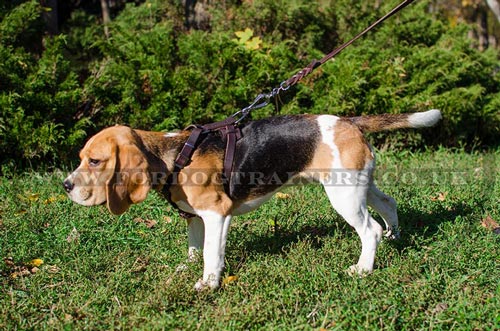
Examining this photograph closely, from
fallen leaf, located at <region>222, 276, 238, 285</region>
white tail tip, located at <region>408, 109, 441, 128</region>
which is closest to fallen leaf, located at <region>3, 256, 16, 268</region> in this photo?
fallen leaf, located at <region>222, 276, 238, 285</region>

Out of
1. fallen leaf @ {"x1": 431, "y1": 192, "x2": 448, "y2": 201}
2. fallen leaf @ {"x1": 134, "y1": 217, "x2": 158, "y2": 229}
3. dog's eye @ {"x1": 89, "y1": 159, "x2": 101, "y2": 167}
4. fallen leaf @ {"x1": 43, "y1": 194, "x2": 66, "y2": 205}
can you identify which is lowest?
fallen leaf @ {"x1": 431, "y1": 192, "x2": 448, "y2": 201}

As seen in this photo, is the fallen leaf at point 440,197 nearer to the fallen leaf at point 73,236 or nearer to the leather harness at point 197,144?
the leather harness at point 197,144

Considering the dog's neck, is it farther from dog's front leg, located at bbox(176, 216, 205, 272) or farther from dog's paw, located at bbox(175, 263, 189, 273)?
dog's paw, located at bbox(175, 263, 189, 273)

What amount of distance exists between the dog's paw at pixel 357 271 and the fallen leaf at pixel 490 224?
5.02 feet

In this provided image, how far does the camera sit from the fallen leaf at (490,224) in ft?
17.2

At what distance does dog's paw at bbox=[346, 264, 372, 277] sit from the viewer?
4.34 meters

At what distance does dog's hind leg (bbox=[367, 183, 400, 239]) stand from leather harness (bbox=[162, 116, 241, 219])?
54.8 inches

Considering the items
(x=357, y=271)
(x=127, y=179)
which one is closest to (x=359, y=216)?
(x=357, y=271)

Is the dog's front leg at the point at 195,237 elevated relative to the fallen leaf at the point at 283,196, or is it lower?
elevated

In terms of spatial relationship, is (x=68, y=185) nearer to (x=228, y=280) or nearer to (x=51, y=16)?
(x=228, y=280)

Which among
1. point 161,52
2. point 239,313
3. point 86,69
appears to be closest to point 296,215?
point 239,313

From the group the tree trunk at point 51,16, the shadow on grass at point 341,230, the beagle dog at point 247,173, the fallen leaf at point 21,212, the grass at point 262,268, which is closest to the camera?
the grass at point 262,268

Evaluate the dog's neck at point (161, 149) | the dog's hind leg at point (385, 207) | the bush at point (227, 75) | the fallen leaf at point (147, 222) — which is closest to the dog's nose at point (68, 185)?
the dog's neck at point (161, 149)

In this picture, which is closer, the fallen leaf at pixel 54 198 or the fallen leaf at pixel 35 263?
the fallen leaf at pixel 35 263
